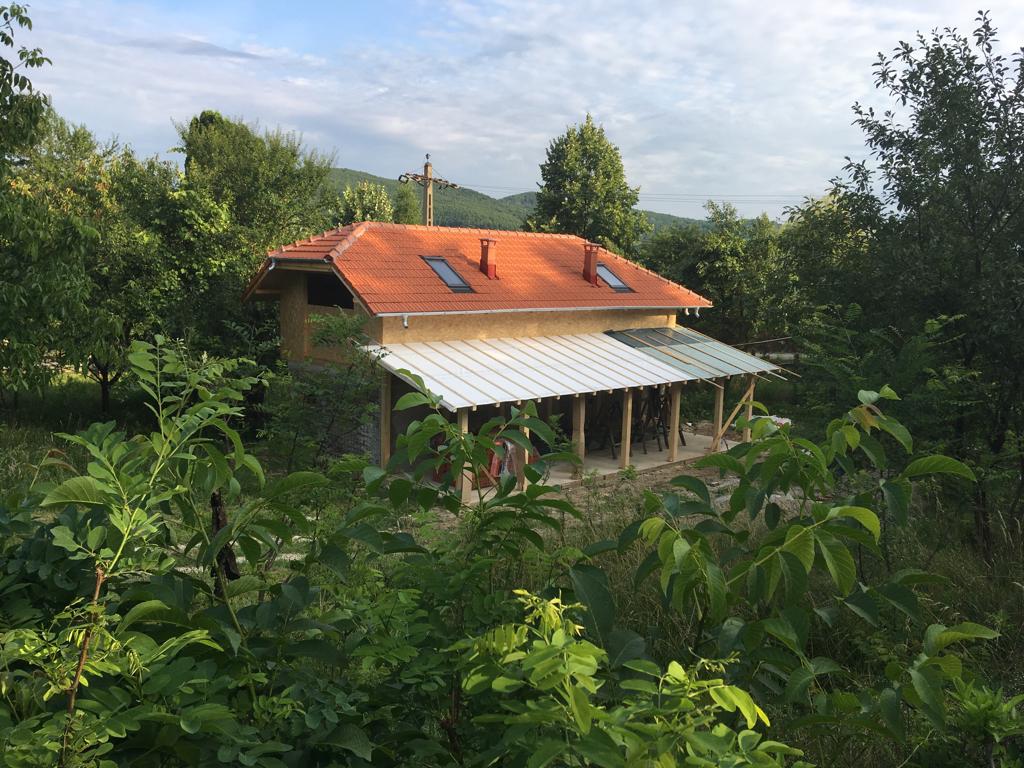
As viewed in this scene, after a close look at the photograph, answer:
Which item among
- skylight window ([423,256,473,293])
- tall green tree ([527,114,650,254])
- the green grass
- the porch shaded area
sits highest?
tall green tree ([527,114,650,254])

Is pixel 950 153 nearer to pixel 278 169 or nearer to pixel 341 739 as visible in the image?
pixel 341 739

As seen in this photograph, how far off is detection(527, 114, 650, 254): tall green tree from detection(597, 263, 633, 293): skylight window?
12.9m

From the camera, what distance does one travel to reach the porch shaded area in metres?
13.4

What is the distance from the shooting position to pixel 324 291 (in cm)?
1633

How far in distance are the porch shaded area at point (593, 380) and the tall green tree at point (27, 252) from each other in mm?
4313

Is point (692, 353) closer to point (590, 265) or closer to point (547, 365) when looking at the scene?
point (590, 265)

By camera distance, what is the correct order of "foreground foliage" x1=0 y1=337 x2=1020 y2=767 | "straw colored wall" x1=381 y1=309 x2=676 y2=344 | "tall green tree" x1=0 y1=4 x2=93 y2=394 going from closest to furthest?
"foreground foliage" x1=0 y1=337 x2=1020 y2=767 < "tall green tree" x1=0 y1=4 x2=93 y2=394 < "straw colored wall" x1=381 y1=309 x2=676 y2=344

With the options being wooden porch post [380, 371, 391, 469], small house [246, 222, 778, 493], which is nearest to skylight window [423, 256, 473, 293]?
small house [246, 222, 778, 493]

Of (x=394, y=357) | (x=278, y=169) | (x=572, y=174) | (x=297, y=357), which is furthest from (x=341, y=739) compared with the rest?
(x=572, y=174)

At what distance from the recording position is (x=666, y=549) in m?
1.56

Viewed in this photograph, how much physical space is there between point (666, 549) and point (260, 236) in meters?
19.2

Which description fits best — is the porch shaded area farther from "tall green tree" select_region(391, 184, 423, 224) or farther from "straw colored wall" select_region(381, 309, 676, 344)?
"tall green tree" select_region(391, 184, 423, 224)

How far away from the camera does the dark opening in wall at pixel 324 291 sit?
53.4ft

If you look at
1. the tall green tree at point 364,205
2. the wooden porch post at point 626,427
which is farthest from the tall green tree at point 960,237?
the tall green tree at point 364,205
